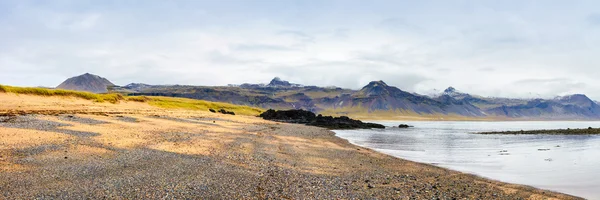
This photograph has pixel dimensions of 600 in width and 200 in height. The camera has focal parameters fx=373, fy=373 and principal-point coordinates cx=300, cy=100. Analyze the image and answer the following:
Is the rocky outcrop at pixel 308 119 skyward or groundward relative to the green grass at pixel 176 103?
groundward

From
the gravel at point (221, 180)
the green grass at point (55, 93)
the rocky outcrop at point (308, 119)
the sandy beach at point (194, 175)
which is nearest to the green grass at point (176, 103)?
the green grass at point (55, 93)

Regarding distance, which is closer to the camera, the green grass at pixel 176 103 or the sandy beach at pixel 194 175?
the sandy beach at pixel 194 175

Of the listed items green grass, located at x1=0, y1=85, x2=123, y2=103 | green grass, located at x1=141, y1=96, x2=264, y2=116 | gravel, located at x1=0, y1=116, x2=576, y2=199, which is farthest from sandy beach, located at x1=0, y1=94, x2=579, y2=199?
green grass, located at x1=141, y1=96, x2=264, y2=116

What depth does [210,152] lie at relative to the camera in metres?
23.6

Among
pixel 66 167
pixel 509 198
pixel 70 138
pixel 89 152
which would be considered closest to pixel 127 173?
pixel 66 167

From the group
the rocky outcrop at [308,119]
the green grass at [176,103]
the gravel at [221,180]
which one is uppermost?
the green grass at [176,103]

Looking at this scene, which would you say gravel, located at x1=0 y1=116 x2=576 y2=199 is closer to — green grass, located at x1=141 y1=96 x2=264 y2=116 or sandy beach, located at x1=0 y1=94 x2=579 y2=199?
sandy beach, located at x1=0 y1=94 x2=579 y2=199

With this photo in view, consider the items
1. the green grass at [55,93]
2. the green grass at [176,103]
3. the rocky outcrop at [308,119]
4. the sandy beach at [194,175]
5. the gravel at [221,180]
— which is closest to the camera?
the gravel at [221,180]

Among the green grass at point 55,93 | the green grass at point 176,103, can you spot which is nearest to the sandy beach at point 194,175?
the green grass at point 55,93

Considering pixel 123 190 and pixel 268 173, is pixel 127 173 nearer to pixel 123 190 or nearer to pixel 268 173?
pixel 123 190

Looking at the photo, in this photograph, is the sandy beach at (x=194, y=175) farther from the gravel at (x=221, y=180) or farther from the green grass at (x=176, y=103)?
the green grass at (x=176, y=103)

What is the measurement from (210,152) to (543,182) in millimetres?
18535

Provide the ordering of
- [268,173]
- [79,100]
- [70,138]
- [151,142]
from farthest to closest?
[79,100], [151,142], [70,138], [268,173]

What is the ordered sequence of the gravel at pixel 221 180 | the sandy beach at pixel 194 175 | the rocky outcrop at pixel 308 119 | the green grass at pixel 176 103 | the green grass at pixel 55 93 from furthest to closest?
the rocky outcrop at pixel 308 119 < the green grass at pixel 176 103 < the green grass at pixel 55 93 < the sandy beach at pixel 194 175 < the gravel at pixel 221 180
